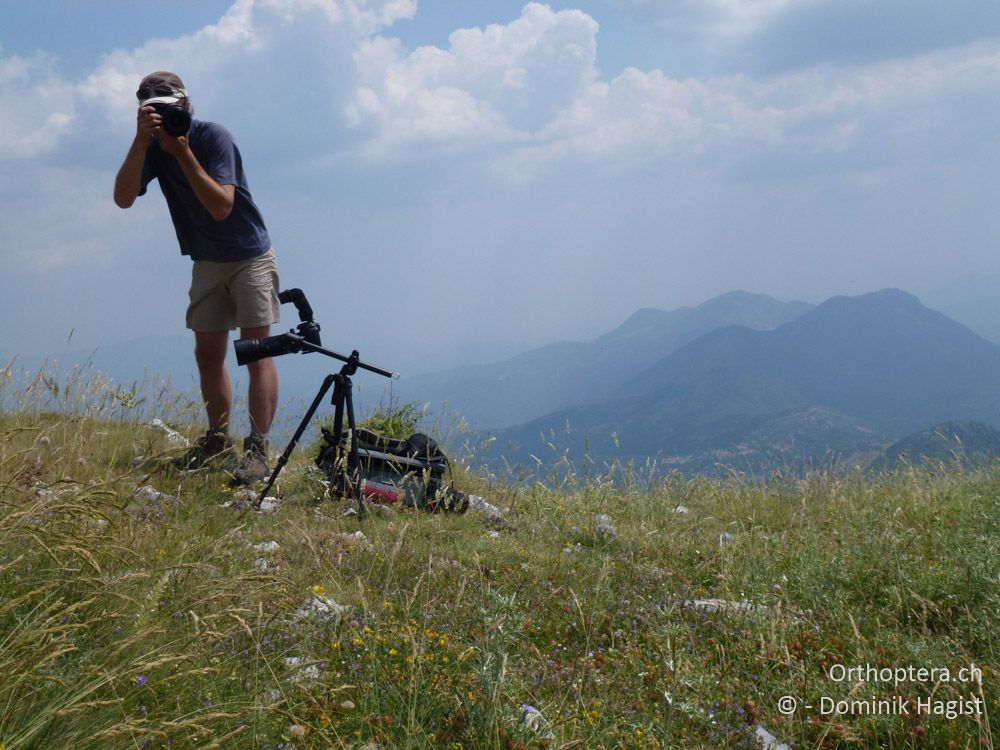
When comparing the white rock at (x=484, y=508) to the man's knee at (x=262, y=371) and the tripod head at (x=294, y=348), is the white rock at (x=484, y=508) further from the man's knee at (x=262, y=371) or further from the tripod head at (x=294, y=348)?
the man's knee at (x=262, y=371)

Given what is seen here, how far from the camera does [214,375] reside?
6.27 meters

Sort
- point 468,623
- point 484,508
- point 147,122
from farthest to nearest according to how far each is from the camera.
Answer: point 484,508 → point 147,122 → point 468,623

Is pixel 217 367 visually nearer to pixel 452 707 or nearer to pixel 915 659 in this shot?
pixel 452 707

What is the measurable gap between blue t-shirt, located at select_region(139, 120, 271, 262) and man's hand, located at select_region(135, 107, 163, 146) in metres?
0.59

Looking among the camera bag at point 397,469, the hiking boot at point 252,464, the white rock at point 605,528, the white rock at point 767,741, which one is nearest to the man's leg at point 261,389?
the hiking boot at point 252,464

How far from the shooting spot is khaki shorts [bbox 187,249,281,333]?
594 cm

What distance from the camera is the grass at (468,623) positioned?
2.00 metres

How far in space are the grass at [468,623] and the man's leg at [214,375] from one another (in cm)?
86

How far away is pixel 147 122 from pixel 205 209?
0.90m

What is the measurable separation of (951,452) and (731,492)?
2835 millimetres

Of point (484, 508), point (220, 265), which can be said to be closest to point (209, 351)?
point (220, 265)

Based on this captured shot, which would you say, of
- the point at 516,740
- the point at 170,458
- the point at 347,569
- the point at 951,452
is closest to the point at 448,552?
the point at 347,569

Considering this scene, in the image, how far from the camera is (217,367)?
20.6ft

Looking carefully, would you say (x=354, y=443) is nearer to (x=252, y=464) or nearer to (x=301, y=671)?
(x=252, y=464)
